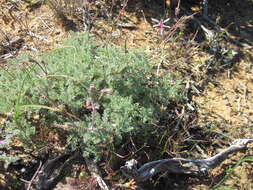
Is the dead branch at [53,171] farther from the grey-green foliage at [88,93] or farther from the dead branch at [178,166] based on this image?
the dead branch at [178,166]

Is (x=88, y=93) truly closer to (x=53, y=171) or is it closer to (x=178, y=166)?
(x=53, y=171)

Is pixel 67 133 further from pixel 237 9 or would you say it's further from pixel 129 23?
pixel 237 9

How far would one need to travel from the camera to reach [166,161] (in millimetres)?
2928

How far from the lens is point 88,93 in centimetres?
273

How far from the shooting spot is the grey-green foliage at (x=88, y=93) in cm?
263

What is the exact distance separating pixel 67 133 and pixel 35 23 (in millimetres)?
1754

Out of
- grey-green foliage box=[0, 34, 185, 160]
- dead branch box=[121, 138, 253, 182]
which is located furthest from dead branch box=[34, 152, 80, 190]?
dead branch box=[121, 138, 253, 182]

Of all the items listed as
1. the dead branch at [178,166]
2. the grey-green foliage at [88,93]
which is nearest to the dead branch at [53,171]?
the grey-green foliage at [88,93]

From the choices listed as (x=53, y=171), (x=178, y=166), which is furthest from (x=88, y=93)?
(x=178, y=166)

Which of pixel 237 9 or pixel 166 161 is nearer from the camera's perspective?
pixel 166 161

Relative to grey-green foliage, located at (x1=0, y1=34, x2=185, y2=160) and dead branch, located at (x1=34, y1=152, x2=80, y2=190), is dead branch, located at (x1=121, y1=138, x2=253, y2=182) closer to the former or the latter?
grey-green foliage, located at (x1=0, y1=34, x2=185, y2=160)

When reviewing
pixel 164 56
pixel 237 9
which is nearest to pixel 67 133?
pixel 164 56

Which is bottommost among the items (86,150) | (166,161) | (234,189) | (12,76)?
(234,189)

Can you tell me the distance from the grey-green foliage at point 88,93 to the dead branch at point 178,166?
27 centimetres
